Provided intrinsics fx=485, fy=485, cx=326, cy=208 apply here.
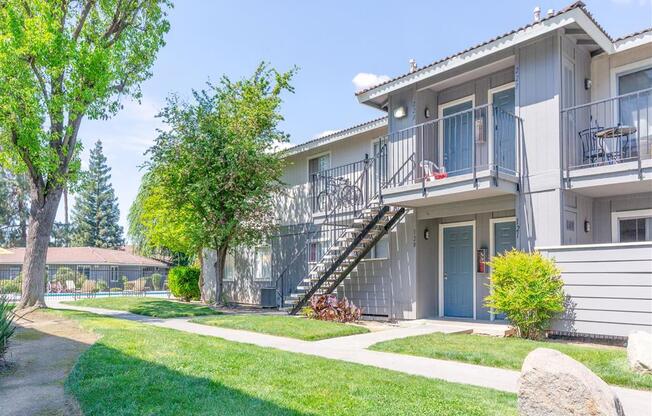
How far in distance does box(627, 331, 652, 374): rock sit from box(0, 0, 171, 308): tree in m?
12.6

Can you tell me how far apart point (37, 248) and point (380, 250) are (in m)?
9.18

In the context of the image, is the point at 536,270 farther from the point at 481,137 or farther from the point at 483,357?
the point at 481,137

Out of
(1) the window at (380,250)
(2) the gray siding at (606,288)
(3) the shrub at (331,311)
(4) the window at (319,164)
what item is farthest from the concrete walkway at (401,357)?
(4) the window at (319,164)

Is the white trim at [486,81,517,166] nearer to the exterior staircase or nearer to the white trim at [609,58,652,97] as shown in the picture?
the white trim at [609,58,652,97]

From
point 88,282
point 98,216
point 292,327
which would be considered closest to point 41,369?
point 292,327

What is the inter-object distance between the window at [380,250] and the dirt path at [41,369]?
698cm

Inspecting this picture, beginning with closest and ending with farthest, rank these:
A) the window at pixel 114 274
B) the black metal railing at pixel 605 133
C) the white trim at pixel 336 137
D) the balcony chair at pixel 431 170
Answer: the black metal railing at pixel 605 133
the balcony chair at pixel 431 170
the white trim at pixel 336 137
the window at pixel 114 274

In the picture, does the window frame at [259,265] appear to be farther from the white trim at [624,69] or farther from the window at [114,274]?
the window at [114,274]

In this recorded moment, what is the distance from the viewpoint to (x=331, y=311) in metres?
11.2

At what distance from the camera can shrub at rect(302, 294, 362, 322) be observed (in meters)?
11.2

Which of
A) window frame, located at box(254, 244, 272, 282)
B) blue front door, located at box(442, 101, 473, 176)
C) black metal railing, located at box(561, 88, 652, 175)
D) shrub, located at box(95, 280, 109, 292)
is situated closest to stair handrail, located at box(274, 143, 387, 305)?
window frame, located at box(254, 244, 272, 282)

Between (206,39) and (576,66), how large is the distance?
10.8 metres

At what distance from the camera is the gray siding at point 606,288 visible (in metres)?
7.53

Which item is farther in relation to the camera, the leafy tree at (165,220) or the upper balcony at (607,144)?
the leafy tree at (165,220)
